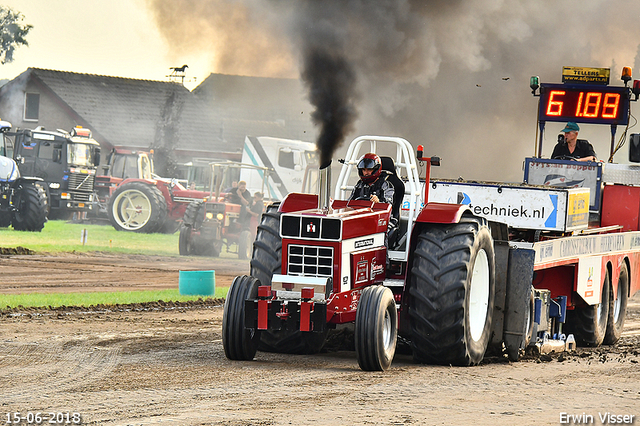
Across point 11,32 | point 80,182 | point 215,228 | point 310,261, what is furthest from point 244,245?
point 11,32

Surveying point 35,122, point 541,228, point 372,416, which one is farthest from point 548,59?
point 35,122

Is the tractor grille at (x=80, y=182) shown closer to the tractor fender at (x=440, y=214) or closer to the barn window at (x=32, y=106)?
the barn window at (x=32, y=106)

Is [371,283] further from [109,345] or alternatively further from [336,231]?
[109,345]

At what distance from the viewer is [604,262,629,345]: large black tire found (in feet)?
39.9

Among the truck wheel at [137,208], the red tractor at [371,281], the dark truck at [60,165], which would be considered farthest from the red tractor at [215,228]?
the red tractor at [371,281]

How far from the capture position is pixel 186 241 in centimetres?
2400

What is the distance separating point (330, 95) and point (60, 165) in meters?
20.8

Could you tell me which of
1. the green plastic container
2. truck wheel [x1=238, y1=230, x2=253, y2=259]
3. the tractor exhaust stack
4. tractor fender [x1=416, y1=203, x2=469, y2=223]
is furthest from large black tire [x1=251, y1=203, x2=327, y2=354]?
truck wheel [x1=238, y1=230, x2=253, y2=259]

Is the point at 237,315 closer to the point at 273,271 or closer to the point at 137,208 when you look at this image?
the point at 273,271

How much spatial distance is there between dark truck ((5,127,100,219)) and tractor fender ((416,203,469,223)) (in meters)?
24.3

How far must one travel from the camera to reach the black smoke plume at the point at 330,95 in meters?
11.4

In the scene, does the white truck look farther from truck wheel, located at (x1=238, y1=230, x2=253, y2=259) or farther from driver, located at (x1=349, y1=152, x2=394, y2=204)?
driver, located at (x1=349, y1=152, x2=394, y2=204)

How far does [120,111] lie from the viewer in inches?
1897

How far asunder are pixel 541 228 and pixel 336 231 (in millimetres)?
3633
